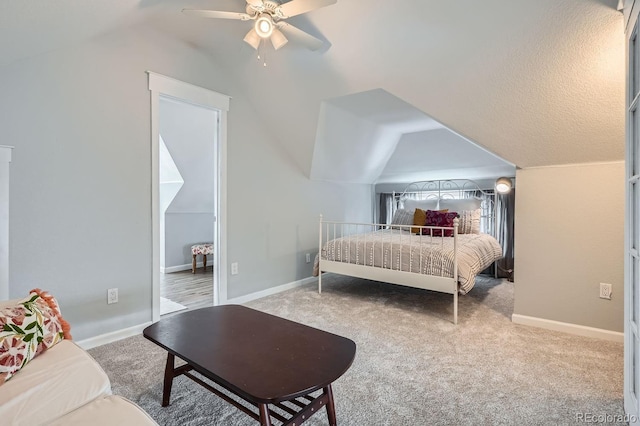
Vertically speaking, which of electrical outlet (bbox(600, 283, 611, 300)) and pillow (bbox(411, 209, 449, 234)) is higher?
pillow (bbox(411, 209, 449, 234))

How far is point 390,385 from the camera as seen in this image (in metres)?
1.94

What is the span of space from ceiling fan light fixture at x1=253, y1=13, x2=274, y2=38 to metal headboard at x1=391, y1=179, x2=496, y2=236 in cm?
386

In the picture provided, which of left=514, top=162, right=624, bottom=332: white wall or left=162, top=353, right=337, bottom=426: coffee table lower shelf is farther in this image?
left=514, top=162, right=624, bottom=332: white wall

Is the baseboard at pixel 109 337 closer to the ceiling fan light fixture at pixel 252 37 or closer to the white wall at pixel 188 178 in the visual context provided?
the white wall at pixel 188 178

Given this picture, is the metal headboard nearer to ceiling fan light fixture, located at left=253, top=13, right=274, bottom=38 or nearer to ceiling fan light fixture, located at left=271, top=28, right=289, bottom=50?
ceiling fan light fixture, located at left=271, top=28, right=289, bottom=50

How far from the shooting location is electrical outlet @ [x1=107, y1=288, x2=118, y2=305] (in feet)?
8.48

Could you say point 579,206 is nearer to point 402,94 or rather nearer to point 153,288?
point 402,94

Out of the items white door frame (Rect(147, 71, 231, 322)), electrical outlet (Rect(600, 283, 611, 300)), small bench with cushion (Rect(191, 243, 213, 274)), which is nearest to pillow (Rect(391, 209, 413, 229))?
electrical outlet (Rect(600, 283, 611, 300))

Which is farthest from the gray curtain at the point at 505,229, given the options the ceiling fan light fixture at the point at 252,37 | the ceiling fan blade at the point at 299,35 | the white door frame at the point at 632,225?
the ceiling fan light fixture at the point at 252,37

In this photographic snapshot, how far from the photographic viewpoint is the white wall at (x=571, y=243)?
2.59 m

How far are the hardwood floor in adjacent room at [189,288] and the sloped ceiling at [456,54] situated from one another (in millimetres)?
2450

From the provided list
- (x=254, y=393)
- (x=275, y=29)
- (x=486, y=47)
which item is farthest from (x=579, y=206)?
(x=254, y=393)

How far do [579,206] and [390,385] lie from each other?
6.96 feet

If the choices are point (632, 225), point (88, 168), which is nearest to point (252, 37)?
point (88, 168)
